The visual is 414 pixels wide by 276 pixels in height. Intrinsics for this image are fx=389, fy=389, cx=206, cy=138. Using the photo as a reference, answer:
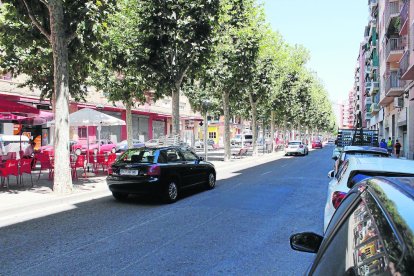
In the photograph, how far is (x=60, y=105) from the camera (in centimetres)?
1141

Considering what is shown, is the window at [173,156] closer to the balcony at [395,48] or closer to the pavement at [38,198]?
the pavement at [38,198]

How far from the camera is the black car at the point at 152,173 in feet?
32.2

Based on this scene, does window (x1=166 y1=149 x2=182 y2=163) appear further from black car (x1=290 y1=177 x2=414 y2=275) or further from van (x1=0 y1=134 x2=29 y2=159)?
van (x1=0 y1=134 x2=29 y2=159)

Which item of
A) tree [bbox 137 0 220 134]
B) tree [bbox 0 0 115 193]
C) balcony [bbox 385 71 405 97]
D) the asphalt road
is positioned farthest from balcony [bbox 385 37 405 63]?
tree [bbox 0 0 115 193]

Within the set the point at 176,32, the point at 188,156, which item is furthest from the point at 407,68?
the point at 188,156

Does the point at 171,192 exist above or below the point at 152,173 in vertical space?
below

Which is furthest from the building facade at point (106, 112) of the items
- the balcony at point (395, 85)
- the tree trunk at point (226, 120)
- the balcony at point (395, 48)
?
the balcony at point (395, 48)

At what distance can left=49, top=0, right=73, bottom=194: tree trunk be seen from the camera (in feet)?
36.6

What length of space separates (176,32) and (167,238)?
11.3 m

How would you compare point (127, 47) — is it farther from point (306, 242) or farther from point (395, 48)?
point (395, 48)

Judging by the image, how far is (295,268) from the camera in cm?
516

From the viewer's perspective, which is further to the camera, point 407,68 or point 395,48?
point 395,48

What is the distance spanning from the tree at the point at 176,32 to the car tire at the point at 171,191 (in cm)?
760

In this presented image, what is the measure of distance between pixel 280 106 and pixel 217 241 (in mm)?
34507
